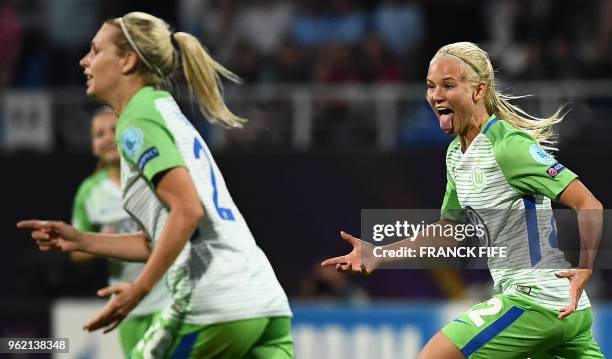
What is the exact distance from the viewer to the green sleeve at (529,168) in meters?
4.71

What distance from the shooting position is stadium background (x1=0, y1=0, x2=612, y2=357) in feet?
34.8

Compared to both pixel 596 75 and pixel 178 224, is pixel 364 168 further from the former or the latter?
pixel 178 224

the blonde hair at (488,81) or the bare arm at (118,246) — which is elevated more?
the blonde hair at (488,81)

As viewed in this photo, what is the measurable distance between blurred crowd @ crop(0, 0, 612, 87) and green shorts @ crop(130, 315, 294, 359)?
6899mm

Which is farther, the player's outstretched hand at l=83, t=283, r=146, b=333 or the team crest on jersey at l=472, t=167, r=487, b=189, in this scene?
the team crest on jersey at l=472, t=167, r=487, b=189

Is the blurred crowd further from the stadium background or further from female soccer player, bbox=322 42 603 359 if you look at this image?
female soccer player, bbox=322 42 603 359

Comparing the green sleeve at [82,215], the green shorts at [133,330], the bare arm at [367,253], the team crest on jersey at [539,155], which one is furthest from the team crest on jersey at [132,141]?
the green sleeve at [82,215]

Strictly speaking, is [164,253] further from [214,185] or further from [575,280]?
[575,280]

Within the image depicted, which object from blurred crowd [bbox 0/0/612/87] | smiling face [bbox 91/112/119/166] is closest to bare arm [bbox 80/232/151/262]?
Answer: smiling face [bbox 91/112/119/166]

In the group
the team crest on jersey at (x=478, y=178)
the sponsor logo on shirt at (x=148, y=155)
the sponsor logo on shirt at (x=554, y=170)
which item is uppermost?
the sponsor logo on shirt at (x=148, y=155)

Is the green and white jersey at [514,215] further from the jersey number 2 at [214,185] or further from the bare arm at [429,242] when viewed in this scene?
the jersey number 2 at [214,185]

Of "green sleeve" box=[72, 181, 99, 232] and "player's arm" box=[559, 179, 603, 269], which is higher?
"player's arm" box=[559, 179, 603, 269]

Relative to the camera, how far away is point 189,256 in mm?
4559

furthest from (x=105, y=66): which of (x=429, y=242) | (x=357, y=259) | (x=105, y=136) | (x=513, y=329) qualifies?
(x=105, y=136)
